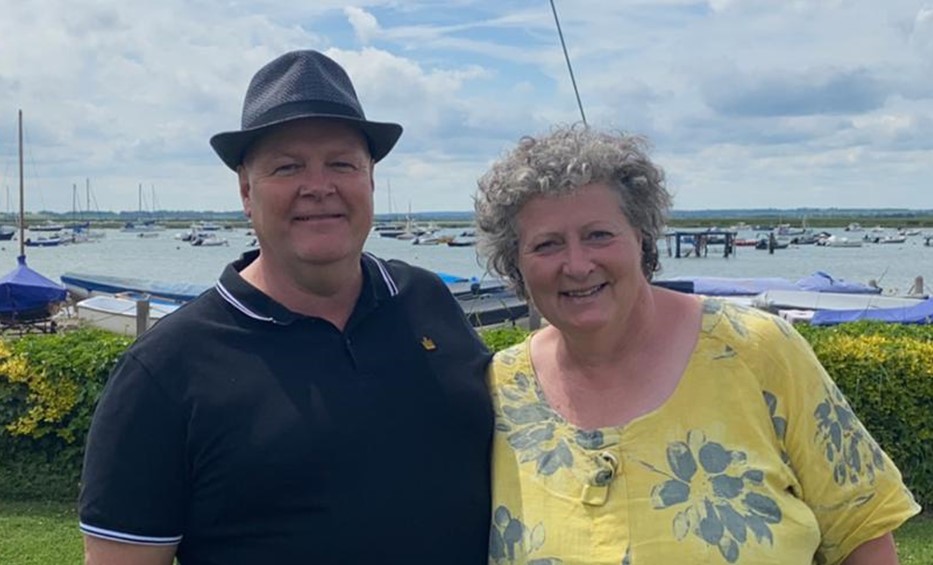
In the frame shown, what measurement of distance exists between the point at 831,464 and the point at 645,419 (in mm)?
438

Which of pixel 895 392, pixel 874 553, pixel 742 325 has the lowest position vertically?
pixel 895 392

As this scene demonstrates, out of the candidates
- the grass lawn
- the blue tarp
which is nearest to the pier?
the blue tarp

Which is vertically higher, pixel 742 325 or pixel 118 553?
pixel 742 325

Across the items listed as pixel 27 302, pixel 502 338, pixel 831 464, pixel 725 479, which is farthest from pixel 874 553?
pixel 27 302

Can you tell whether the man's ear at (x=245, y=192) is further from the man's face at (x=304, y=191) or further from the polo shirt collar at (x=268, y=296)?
the polo shirt collar at (x=268, y=296)

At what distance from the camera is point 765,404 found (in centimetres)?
220

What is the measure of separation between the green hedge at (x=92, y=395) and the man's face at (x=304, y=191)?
5.38 metres

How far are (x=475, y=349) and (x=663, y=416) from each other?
67 cm

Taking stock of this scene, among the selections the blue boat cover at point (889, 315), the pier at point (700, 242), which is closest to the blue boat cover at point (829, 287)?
the blue boat cover at point (889, 315)

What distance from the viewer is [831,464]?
85.3 inches

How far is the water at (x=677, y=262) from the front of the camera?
174 feet

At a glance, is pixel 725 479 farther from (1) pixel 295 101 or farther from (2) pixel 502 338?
(2) pixel 502 338

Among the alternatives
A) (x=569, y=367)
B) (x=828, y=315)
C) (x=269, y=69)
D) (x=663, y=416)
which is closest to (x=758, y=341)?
(x=663, y=416)

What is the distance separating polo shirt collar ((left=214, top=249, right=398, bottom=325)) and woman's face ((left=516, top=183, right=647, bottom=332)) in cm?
48
